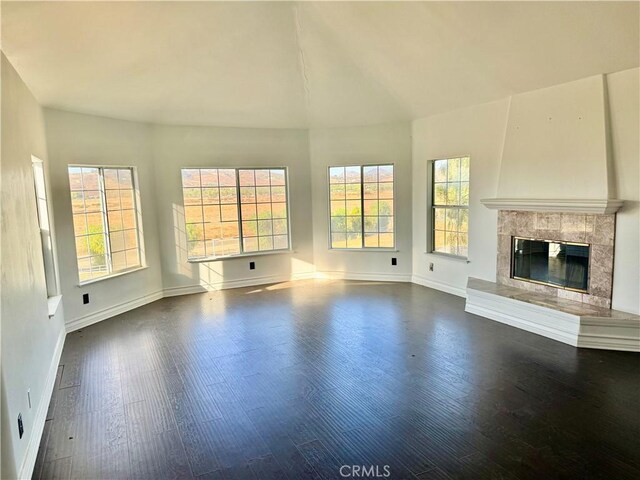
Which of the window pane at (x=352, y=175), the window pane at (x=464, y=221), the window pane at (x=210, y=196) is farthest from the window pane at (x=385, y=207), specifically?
the window pane at (x=210, y=196)

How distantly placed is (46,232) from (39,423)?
93.4 inches

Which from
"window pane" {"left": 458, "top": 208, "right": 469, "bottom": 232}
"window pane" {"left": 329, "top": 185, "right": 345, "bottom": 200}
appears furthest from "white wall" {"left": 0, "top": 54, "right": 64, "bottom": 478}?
"window pane" {"left": 458, "top": 208, "right": 469, "bottom": 232}

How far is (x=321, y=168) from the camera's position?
24.0ft

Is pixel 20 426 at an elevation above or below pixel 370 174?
below

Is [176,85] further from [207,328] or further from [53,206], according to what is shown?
[207,328]

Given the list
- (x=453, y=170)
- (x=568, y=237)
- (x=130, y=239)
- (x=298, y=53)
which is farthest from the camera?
(x=453, y=170)

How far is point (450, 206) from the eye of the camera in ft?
20.6

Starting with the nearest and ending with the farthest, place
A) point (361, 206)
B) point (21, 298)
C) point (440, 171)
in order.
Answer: point (21, 298), point (440, 171), point (361, 206)

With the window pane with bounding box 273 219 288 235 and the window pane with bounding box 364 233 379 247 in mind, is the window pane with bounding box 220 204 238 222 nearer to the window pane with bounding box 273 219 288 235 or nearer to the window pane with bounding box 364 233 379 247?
the window pane with bounding box 273 219 288 235

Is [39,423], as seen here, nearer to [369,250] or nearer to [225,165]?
[225,165]

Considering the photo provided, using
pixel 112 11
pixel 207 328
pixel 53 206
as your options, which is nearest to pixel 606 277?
pixel 207 328

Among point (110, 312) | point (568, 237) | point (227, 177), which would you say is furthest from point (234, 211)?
point (568, 237)

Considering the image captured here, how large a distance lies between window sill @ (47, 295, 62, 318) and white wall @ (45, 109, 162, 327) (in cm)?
42

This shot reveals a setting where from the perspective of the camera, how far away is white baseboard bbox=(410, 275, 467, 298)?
241 inches
